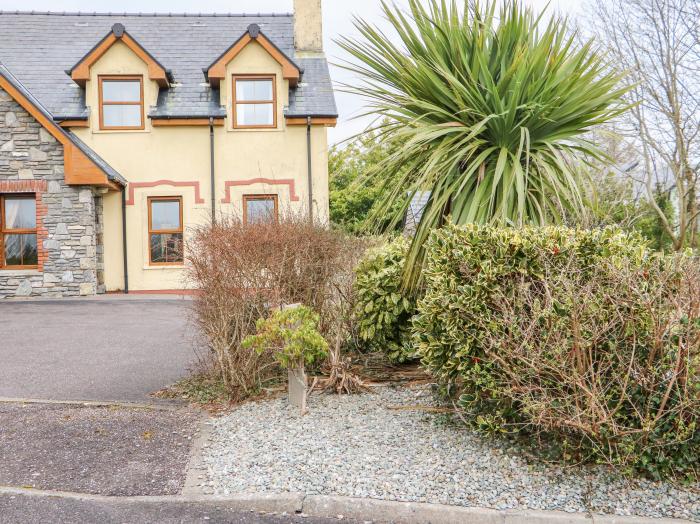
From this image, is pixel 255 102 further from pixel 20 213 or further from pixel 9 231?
pixel 9 231

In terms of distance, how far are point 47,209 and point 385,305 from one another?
1064 centimetres

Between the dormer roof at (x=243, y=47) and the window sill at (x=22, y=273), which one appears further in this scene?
the dormer roof at (x=243, y=47)

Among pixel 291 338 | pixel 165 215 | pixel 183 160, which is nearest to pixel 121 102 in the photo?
pixel 183 160

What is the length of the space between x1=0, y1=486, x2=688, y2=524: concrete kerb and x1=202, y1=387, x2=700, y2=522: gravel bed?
0.24 feet

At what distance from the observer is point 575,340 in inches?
142

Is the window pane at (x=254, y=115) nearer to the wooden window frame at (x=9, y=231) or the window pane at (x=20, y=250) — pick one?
the wooden window frame at (x=9, y=231)

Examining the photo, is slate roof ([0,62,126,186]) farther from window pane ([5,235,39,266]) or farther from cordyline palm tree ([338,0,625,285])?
cordyline palm tree ([338,0,625,285])

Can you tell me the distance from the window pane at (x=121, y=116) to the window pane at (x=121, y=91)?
0.20 meters

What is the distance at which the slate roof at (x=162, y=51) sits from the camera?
15195 mm

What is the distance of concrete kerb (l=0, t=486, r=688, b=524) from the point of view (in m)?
3.31

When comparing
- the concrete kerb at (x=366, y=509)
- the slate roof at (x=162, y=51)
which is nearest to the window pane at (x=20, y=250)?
the slate roof at (x=162, y=51)

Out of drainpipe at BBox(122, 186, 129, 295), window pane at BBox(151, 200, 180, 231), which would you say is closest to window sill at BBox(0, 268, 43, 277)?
drainpipe at BBox(122, 186, 129, 295)

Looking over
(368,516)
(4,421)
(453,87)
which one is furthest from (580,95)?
(4,421)

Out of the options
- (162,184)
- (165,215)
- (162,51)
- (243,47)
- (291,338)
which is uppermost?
(162,51)
